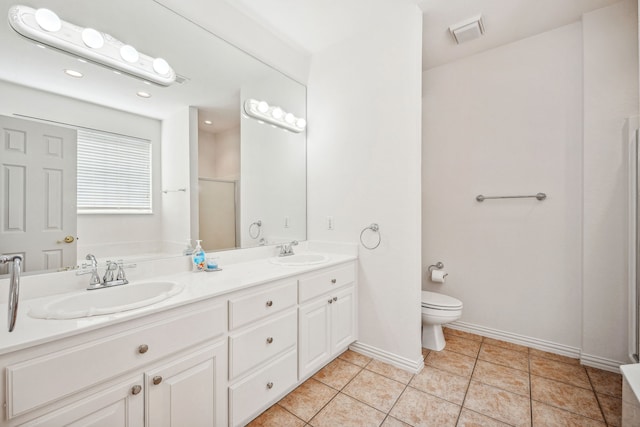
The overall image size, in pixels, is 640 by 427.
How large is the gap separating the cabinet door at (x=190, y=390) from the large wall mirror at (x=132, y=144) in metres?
0.71

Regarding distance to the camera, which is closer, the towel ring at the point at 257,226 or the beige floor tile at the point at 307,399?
the beige floor tile at the point at 307,399

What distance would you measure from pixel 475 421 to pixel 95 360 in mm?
1821

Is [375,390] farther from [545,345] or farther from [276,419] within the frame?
[545,345]

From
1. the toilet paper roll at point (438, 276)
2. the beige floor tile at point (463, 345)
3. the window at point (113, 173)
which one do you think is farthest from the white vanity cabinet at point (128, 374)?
the toilet paper roll at point (438, 276)

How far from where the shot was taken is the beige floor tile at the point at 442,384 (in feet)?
5.76

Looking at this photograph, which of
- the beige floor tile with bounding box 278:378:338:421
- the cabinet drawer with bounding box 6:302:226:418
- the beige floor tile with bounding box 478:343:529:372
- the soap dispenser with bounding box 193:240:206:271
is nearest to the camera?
the cabinet drawer with bounding box 6:302:226:418

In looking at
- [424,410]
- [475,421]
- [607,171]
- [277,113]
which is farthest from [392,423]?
[277,113]

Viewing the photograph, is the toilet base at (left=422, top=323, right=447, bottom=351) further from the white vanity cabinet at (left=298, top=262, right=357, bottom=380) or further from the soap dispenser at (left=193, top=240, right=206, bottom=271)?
the soap dispenser at (left=193, top=240, right=206, bottom=271)

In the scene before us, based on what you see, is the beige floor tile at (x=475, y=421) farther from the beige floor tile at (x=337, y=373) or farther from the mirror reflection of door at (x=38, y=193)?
the mirror reflection of door at (x=38, y=193)

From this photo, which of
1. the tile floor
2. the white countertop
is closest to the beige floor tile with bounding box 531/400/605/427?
the tile floor

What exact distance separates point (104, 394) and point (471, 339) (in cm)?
264

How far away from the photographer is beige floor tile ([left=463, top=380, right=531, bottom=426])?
1560 millimetres

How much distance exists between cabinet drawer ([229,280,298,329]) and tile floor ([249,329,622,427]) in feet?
1.94

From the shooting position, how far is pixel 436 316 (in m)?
2.25
